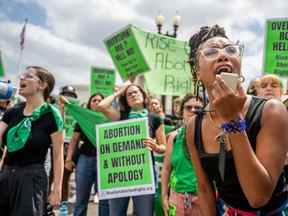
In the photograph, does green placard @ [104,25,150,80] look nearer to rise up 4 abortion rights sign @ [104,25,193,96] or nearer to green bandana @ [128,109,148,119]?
rise up 4 abortion rights sign @ [104,25,193,96]

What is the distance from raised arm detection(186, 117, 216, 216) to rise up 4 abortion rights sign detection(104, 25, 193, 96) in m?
3.98

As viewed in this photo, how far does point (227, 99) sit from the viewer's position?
3.98 feet

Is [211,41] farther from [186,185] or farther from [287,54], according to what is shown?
[287,54]

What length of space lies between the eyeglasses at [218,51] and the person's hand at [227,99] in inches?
12.1

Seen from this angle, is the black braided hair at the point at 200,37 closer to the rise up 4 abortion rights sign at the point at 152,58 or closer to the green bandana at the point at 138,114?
the green bandana at the point at 138,114

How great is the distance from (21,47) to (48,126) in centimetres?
1826

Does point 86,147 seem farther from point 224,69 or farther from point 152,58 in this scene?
point 224,69

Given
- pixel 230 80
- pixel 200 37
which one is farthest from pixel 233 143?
pixel 200 37

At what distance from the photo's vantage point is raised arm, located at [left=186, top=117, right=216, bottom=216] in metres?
1.73

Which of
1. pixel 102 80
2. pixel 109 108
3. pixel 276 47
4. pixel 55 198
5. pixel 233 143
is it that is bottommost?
pixel 55 198

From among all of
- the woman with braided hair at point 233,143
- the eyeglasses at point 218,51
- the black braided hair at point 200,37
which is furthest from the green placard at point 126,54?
the eyeglasses at point 218,51

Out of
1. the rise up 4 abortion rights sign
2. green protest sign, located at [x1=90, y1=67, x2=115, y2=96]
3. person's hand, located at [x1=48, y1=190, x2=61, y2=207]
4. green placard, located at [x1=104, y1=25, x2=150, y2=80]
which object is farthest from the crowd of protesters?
green protest sign, located at [x1=90, y1=67, x2=115, y2=96]

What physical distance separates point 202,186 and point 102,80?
6810mm

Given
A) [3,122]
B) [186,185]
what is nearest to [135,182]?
[186,185]
